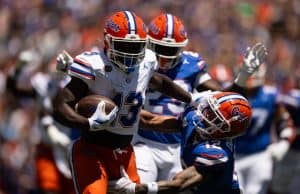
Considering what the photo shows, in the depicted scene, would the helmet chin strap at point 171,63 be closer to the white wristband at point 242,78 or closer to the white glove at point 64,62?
the white wristband at point 242,78

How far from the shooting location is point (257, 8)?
14516mm

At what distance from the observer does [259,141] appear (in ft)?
33.2

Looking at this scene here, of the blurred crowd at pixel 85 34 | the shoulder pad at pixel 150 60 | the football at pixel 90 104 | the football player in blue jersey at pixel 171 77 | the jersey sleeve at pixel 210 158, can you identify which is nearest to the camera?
the jersey sleeve at pixel 210 158

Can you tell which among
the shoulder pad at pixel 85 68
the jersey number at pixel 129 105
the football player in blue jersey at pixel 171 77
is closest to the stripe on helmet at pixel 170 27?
the football player in blue jersey at pixel 171 77

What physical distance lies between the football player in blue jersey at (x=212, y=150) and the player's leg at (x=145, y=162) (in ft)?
4.67

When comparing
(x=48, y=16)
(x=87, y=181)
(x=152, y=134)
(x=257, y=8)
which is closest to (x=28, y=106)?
(x=48, y=16)

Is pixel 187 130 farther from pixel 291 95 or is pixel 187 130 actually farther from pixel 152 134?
pixel 291 95

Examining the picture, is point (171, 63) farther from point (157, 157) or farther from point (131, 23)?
point (131, 23)

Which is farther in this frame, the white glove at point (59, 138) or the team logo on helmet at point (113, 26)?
the white glove at point (59, 138)

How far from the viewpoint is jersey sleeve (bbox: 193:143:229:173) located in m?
6.41

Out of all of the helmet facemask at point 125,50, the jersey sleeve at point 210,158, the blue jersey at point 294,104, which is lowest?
the blue jersey at point 294,104

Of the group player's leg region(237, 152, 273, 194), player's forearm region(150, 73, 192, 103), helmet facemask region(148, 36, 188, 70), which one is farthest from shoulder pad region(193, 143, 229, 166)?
player's leg region(237, 152, 273, 194)

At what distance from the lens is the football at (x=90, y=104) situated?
6527mm

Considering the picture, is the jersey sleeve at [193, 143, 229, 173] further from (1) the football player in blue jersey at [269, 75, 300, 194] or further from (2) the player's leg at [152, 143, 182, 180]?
(1) the football player in blue jersey at [269, 75, 300, 194]
